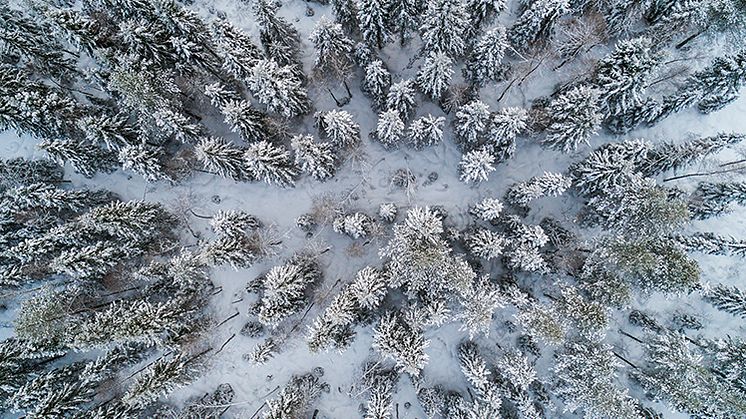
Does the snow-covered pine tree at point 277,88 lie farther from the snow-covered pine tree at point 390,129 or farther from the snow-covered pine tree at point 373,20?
the snow-covered pine tree at point 390,129

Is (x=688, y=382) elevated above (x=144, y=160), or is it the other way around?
(x=688, y=382)

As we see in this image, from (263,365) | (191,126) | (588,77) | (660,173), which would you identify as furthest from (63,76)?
(660,173)

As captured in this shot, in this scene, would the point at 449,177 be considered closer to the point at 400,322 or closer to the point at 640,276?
the point at 400,322

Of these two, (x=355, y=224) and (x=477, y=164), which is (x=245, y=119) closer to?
(x=355, y=224)

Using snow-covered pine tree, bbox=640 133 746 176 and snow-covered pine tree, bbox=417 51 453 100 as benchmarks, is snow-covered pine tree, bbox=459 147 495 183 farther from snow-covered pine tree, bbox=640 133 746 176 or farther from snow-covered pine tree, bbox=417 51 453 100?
snow-covered pine tree, bbox=640 133 746 176

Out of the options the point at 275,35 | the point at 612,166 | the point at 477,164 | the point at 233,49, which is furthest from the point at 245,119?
the point at 612,166

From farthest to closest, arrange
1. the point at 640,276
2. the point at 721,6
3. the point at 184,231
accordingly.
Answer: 1. the point at 184,231
2. the point at 721,6
3. the point at 640,276
